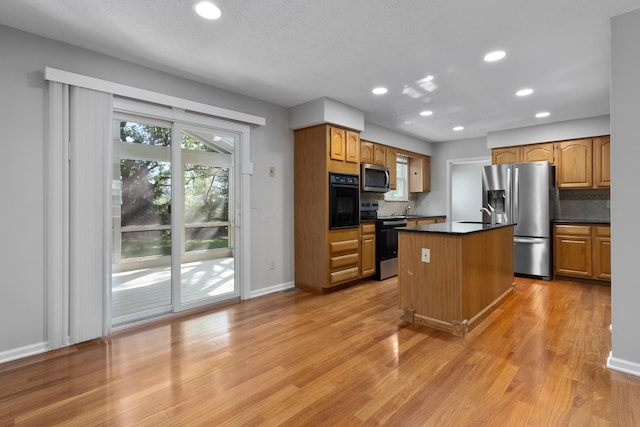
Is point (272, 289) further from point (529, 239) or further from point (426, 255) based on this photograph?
point (529, 239)

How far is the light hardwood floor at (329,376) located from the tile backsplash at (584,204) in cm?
257

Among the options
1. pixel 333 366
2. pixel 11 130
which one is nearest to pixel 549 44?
pixel 333 366

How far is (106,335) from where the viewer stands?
286 centimetres

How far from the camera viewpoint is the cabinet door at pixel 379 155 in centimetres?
535

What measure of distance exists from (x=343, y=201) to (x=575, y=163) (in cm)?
370

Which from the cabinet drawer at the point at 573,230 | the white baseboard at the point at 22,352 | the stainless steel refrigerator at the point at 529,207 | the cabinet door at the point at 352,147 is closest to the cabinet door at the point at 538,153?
the stainless steel refrigerator at the point at 529,207

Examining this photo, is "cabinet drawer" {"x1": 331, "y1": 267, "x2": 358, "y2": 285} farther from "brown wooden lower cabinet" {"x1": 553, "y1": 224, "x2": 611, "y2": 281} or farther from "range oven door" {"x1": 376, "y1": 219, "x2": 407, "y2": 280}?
"brown wooden lower cabinet" {"x1": 553, "y1": 224, "x2": 611, "y2": 281}

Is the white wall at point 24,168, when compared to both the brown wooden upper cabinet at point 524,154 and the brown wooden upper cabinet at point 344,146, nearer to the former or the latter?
the brown wooden upper cabinet at point 344,146

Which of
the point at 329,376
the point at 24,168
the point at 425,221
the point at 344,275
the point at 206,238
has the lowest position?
the point at 329,376

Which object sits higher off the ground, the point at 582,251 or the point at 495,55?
the point at 495,55

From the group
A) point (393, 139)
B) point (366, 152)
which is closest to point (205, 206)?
point (366, 152)

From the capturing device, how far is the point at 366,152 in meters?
5.16

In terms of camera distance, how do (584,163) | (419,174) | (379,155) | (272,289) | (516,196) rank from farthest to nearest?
(419,174)
(379,155)
(516,196)
(584,163)
(272,289)

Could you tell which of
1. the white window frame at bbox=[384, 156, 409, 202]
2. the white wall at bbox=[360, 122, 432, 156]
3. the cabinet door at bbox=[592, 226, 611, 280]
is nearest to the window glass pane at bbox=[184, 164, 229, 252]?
the white wall at bbox=[360, 122, 432, 156]
